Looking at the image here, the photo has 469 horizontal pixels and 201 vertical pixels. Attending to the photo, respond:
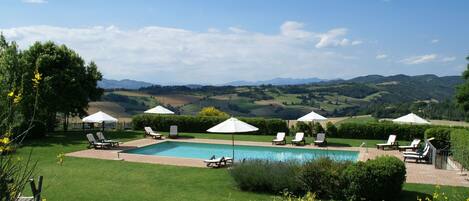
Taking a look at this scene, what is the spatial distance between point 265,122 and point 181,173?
A: 14450 mm

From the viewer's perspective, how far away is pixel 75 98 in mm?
27375

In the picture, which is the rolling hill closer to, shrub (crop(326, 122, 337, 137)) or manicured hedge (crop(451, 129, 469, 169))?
shrub (crop(326, 122, 337, 137))

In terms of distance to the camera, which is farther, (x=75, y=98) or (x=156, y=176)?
(x=75, y=98)

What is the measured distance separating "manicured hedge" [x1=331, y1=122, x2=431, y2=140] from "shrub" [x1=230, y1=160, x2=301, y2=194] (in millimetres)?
15527

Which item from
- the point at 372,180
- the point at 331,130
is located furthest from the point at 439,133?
the point at 372,180

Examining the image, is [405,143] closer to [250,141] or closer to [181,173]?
[250,141]

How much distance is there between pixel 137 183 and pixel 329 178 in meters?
5.74

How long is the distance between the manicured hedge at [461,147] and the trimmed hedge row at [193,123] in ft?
39.7

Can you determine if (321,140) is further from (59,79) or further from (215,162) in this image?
(59,79)

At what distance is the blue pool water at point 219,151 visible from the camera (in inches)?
848

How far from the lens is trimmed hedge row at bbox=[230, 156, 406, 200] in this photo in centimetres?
1127

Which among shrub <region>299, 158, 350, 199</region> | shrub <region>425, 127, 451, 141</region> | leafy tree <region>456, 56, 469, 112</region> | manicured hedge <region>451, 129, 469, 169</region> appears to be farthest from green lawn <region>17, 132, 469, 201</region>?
leafy tree <region>456, 56, 469, 112</region>

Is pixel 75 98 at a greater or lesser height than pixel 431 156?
greater

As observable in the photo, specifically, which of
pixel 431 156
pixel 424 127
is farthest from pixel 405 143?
pixel 431 156
